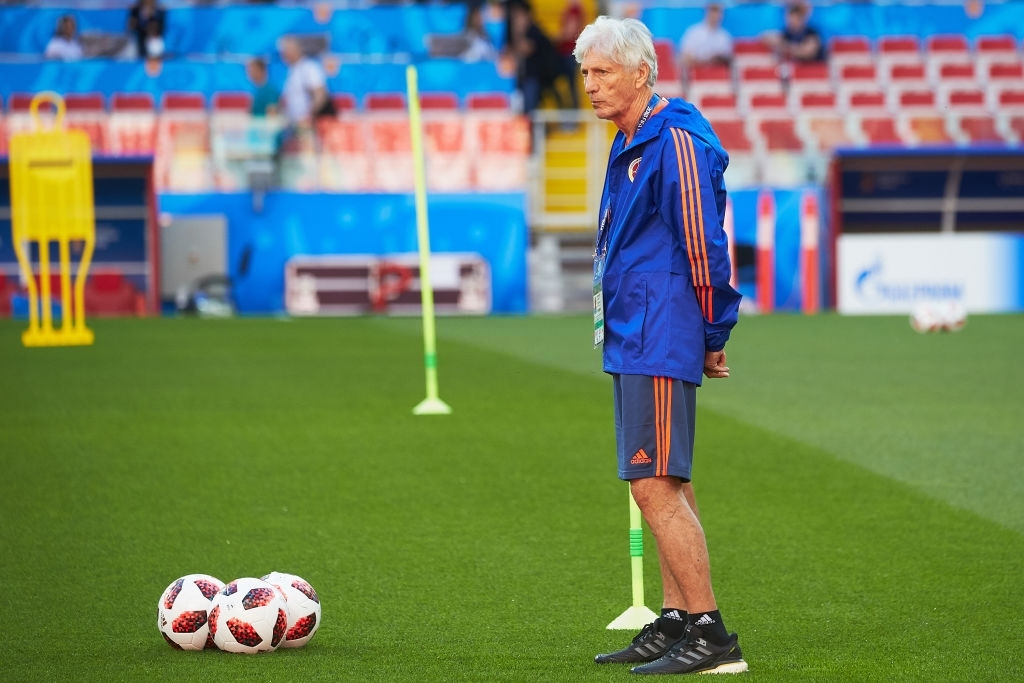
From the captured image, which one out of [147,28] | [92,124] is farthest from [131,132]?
[147,28]

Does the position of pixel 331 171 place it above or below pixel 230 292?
above

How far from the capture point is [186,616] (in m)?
5.40

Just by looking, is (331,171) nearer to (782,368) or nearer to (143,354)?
(143,354)

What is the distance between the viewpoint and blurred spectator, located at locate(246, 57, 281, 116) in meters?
25.2

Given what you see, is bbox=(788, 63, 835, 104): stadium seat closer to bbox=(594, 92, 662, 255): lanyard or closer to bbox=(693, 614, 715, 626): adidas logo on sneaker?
bbox=(594, 92, 662, 255): lanyard

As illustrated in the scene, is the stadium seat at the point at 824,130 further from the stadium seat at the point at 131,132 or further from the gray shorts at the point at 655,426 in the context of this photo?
the gray shorts at the point at 655,426

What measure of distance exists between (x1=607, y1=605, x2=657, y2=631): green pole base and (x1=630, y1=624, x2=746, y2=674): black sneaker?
763 mm

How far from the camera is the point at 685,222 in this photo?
15.5 feet

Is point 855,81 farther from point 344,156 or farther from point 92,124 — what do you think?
point 92,124

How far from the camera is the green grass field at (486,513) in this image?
547cm

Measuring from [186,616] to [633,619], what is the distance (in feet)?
5.13

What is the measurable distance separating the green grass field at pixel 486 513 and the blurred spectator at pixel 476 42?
13182 millimetres

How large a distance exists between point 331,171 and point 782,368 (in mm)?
11248

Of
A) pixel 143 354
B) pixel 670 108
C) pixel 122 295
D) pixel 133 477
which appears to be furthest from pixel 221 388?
pixel 122 295
